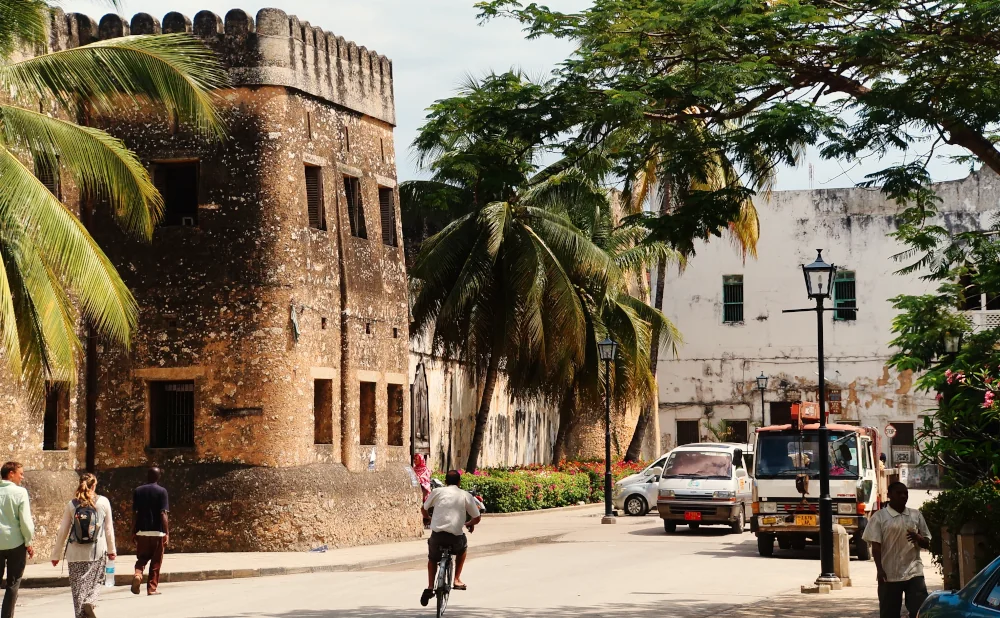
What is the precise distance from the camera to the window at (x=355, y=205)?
2677 centimetres

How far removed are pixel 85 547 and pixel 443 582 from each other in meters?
3.60

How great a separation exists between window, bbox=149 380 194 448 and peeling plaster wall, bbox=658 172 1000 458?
1287 inches

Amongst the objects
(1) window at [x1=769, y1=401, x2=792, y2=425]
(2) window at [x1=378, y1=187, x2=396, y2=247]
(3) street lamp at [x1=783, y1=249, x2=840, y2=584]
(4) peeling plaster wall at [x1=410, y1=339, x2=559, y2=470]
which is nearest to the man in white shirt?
(3) street lamp at [x1=783, y1=249, x2=840, y2=584]

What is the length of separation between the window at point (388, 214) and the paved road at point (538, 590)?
703cm

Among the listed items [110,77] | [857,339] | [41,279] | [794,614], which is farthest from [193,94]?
[857,339]

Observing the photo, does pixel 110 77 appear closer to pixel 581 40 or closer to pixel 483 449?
pixel 581 40

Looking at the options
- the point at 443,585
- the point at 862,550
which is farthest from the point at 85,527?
the point at 862,550

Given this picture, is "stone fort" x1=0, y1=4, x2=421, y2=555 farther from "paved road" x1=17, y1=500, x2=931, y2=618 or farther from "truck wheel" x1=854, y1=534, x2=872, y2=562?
"truck wheel" x1=854, y1=534, x2=872, y2=562

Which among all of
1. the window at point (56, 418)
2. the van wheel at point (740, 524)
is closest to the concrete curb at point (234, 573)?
the window at point (56, 418)

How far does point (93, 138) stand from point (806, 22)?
29.0 feet

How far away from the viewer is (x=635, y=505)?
3650 centimetres

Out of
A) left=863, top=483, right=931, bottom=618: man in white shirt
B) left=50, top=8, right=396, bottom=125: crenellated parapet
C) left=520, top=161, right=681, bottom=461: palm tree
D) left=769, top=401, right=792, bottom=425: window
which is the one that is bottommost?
left=863, top=483, right=931, bottom=618: man in white shirt

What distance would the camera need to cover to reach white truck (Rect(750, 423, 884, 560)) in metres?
23.0

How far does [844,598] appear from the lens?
16.7m
